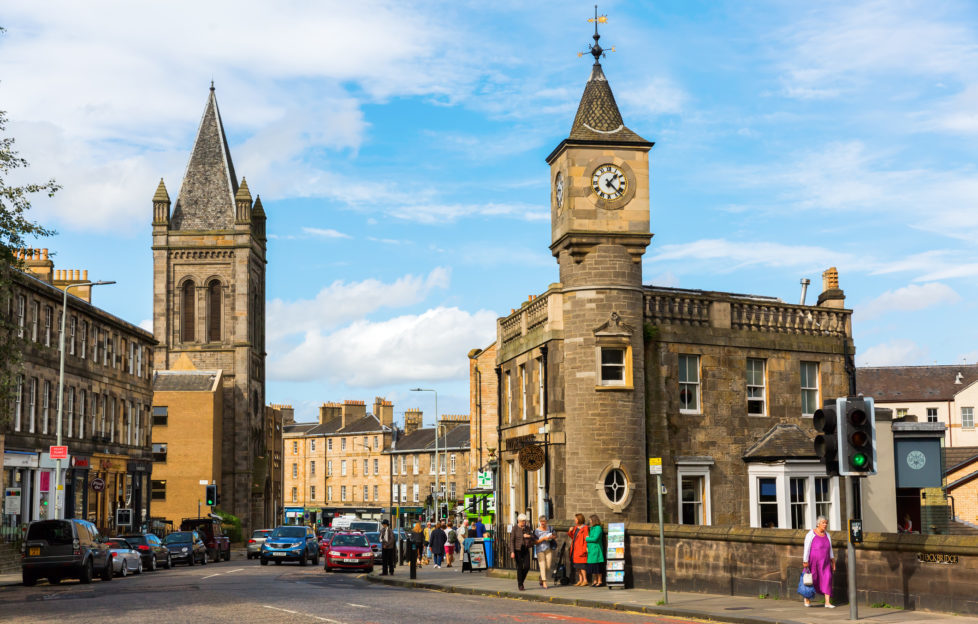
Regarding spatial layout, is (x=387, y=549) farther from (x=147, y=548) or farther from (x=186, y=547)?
(x=186, y=547)

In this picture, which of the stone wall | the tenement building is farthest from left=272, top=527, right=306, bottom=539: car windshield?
the stone wall

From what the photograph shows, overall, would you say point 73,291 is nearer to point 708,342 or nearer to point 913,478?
point 708,342

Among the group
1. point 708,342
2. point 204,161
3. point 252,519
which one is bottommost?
point 252,519

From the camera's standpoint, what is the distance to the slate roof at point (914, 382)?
3282 inches

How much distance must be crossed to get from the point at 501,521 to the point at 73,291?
34.2 metres

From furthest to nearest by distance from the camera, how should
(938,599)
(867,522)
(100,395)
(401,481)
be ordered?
(401,481), (100,395), (867,522), (938,599)

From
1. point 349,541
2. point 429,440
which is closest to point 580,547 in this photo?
point 349,541

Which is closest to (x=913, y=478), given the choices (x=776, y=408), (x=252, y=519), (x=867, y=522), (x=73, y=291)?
(x=867, y=522)

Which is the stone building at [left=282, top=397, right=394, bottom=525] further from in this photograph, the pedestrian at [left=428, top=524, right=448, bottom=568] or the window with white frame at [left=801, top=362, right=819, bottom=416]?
the window with white frame at [left=801, top=362, right=819, bottom=416]

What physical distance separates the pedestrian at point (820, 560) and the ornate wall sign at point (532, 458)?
41.9 feet

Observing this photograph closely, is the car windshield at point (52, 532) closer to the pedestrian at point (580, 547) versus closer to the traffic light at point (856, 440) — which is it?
the pedestrian at point (580, 547)

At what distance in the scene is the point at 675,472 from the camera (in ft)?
107

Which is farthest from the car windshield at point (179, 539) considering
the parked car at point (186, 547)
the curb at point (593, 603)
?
the curb at point (593, 603)

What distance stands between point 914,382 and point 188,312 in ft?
185
